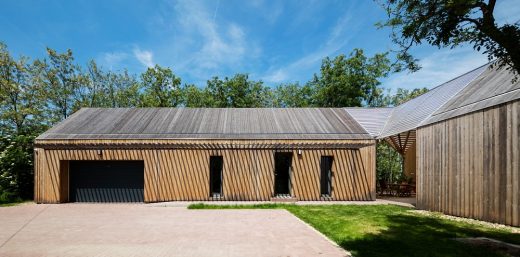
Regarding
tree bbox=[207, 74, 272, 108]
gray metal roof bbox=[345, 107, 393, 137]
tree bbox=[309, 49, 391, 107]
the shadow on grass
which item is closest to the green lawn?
the shadow on grass

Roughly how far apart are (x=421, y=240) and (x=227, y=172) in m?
8.73

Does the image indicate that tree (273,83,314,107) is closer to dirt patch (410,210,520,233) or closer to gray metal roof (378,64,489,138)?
gray metal roof (378,64,489,138)

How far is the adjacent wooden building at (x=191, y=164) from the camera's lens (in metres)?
13.7

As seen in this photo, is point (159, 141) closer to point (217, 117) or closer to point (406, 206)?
point (217, 117)

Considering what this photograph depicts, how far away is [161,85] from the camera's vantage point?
30359 millimetres

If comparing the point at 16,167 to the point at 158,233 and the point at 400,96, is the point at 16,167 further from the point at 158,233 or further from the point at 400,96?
the point at 400,96

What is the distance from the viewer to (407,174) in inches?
700

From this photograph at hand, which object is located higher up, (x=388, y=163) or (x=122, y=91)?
(x=122, y=91)

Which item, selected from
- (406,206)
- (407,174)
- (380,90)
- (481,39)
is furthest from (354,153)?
(380,90)

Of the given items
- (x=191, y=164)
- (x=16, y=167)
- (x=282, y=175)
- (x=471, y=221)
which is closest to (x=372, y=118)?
(x=282, y=175)

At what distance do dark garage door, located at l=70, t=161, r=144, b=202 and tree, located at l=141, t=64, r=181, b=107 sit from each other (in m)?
16.4

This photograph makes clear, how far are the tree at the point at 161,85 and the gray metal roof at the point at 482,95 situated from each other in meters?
24.0

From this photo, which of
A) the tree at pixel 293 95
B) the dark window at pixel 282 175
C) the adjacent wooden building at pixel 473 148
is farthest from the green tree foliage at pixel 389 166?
the tree at pixel 293 95

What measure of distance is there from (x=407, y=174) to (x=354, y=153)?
18.6 feet
